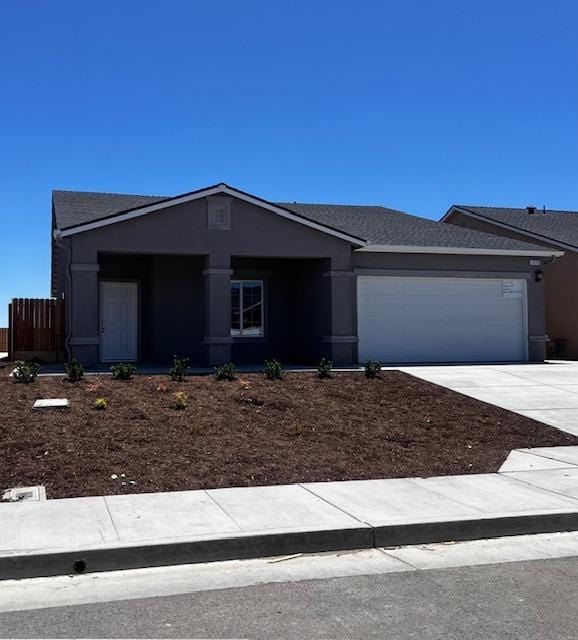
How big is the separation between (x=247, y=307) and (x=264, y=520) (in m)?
14.3

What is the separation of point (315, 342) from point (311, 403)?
662 cm

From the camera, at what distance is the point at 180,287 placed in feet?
65.2

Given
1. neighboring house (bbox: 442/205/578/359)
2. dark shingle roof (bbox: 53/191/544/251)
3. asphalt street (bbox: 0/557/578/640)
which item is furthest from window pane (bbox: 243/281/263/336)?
asphalt street (bbox: 0/557/578/640)

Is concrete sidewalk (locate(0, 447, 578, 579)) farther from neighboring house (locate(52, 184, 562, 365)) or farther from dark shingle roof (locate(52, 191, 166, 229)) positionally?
dark shingle roof (locate(52, 191, 166, 229))

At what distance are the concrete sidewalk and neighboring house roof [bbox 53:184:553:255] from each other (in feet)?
34.2

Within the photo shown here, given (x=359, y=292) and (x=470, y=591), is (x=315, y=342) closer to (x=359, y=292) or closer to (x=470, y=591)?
(x=359, y=292)

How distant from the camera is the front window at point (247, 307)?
20938mm

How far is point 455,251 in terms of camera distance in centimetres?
2016

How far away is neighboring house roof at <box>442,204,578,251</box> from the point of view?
25.0 metres

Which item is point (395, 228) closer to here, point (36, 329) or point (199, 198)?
point (199, 198)

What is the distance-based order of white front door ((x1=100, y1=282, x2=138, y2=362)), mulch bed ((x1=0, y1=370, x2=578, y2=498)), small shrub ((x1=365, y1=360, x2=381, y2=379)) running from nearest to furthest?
mulch bed ((x1=0, y1=370, x2=578, y2=498))
small shrub ((x1=365, y1=360, x2=381, y2=379))
white front door ((x1=100, y1=282, x2=138, y2=362))

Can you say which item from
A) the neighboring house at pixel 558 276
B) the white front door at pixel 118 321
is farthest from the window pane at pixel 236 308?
the neighboring house at pixel 558 276

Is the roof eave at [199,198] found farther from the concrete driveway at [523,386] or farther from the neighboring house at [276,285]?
the concrete driveway at [523,386]

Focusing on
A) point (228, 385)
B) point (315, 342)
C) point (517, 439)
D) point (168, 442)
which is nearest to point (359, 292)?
point (315, 342)
